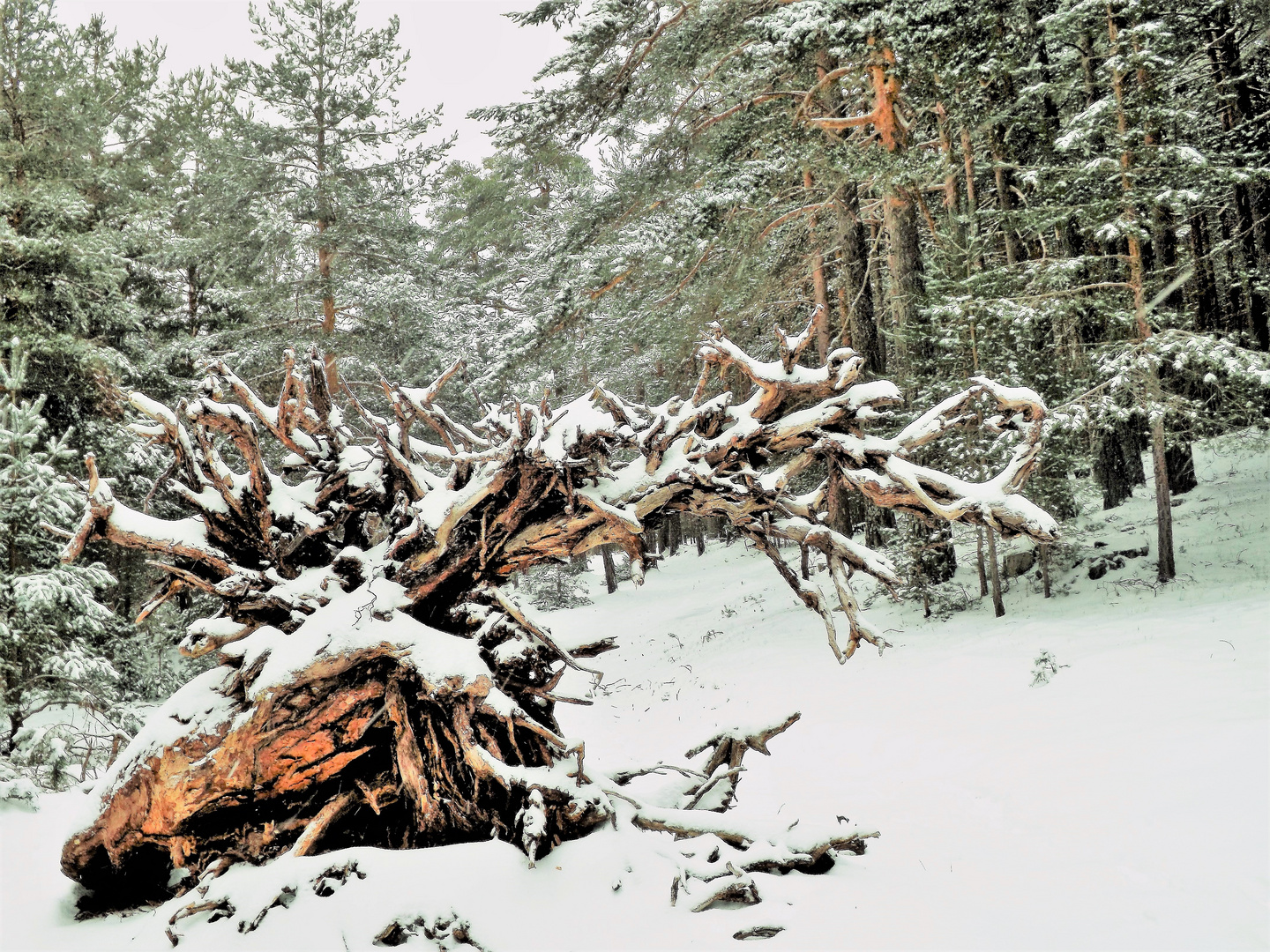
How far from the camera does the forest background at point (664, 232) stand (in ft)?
28.3

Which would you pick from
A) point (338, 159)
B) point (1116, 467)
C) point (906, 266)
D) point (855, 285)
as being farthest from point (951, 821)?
point (338, 159)

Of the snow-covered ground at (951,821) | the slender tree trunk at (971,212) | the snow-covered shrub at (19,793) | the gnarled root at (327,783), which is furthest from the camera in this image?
the slender tree trunk at (971,212)

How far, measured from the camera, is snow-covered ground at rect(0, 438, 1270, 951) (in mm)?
2736

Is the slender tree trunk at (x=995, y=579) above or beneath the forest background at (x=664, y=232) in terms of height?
beneath

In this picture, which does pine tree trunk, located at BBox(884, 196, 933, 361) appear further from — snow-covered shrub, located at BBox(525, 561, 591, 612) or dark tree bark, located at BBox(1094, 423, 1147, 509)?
snow-covered shrub, located at BBox(525, 561, 591, 612)

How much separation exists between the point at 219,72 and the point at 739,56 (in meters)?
12.5

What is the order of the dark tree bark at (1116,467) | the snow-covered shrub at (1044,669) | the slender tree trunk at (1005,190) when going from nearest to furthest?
the snow-covered shrub at (1044,669), the slender tree trunk at (1005,190), the dark tree bark at (1116,467)

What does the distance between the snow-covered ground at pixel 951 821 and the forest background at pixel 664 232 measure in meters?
1.63

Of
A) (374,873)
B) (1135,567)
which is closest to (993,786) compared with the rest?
(374,873)

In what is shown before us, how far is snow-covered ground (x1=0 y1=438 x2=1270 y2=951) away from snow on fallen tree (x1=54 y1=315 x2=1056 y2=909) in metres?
0.21

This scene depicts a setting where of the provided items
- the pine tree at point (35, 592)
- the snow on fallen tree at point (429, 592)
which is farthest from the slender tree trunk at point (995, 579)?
the pine tree at point (35, 592)

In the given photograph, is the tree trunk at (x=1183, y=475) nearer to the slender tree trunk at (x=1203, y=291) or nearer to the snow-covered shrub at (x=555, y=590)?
the slender tree trunk at (x=1203, y=291)

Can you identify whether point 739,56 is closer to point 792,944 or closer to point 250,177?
point 250,177

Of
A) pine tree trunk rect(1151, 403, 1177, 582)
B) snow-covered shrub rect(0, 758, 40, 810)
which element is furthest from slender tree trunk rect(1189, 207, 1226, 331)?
snow-covered shrub rect(0, 758, 40, 810)
